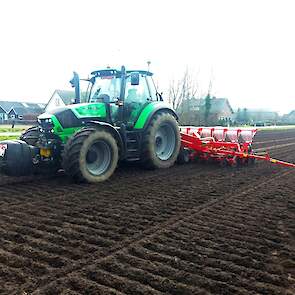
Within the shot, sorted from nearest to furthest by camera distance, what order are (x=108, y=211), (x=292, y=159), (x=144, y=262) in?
(x=144, y=262), (x=108, y=211), (x=292, y=159)

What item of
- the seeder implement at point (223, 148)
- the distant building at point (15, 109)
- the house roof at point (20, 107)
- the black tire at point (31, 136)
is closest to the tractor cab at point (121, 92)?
the black tire at point (31, 136)

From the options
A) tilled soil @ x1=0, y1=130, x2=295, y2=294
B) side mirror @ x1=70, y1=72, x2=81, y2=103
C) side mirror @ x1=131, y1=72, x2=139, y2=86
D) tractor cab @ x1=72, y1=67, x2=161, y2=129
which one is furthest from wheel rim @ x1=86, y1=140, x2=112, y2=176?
side mirror @ x1=70, y1=72, x2=81, y2=103

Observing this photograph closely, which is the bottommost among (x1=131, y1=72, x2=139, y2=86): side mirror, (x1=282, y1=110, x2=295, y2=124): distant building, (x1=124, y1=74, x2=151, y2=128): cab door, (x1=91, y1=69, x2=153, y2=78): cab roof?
(x1=124, y1=74, x2=151, y2=128): cab door

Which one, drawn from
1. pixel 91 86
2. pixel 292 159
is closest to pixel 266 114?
pixel 292 159

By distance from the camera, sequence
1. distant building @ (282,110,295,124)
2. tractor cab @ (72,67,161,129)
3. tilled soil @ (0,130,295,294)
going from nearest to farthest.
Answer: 1. tilled soil @ (0,130,295,294)
2. tractor cab @ (72,67,161,129)
3. distant building @ (282,110,295,124)

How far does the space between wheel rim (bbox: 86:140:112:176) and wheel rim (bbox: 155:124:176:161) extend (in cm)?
206

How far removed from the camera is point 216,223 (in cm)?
492

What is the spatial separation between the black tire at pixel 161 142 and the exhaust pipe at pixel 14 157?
2.70 m

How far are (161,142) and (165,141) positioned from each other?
0.13m

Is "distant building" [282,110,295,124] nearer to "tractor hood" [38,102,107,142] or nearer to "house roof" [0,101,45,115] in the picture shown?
"house roof" [0,101,45,115]

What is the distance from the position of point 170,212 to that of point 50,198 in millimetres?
1977

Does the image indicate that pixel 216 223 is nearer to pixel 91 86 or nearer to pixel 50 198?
pixel 50 198

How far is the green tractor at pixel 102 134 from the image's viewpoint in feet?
22.1

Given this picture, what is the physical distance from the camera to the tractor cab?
26.7ft
